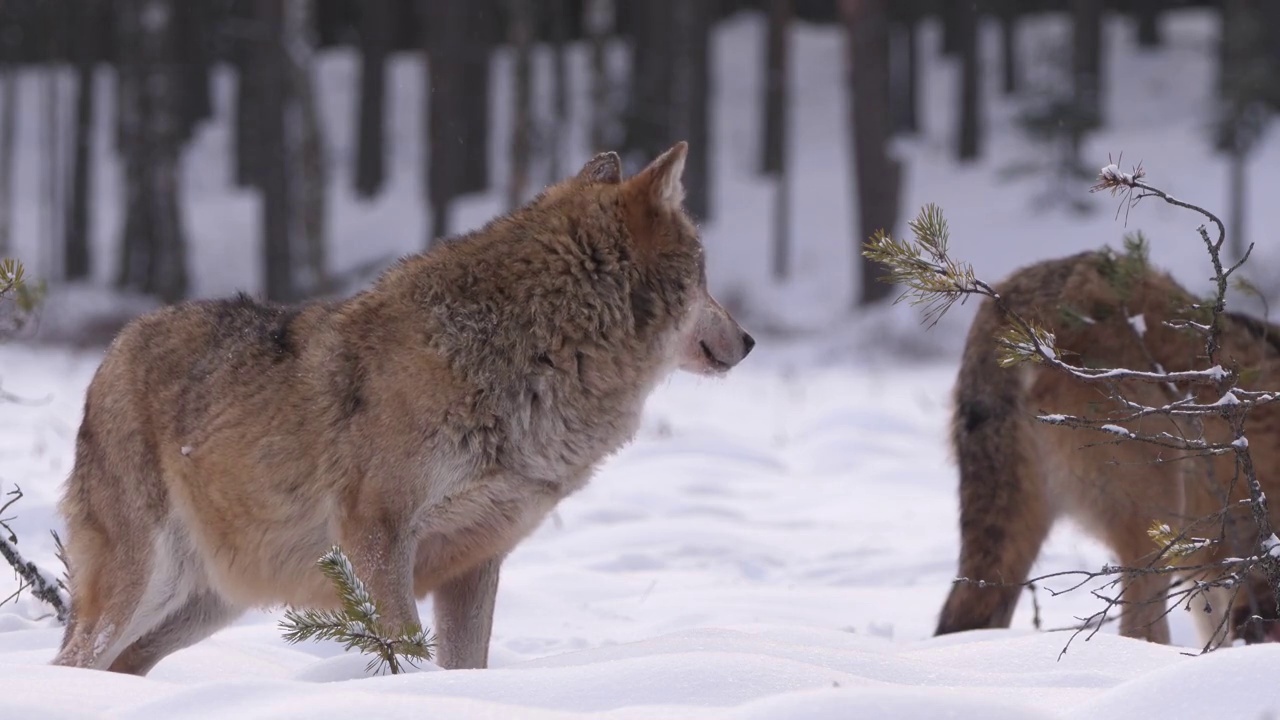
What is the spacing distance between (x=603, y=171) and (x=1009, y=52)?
118 feet

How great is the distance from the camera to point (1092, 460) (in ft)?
17.3

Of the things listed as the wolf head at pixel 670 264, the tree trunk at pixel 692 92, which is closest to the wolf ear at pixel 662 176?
the wolf head at pixel 670 264

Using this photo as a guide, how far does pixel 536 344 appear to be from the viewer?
14.5 ft

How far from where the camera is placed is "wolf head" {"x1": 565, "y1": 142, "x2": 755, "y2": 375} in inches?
183

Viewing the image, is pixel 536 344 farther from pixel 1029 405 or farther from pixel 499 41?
pixel 499 41

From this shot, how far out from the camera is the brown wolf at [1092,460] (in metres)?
5.16

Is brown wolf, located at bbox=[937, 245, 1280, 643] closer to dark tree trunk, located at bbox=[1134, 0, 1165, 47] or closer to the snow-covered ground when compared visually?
the snow-covered ground

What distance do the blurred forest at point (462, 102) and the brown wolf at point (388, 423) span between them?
53.1ft

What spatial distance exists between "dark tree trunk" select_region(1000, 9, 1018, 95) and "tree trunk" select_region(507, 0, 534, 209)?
16875mm

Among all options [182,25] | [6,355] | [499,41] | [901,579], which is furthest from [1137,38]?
[901,579]

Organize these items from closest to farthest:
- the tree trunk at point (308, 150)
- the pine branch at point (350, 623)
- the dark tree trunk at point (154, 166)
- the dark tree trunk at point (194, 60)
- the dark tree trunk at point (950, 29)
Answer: the pine branch at point (350, 623) < the tree trunk at point (308, 150) < the dark tree trunk at point (154, 166) < the dark tree trunk at point (194, 60) < the dark tree trunk at point (950, 29)

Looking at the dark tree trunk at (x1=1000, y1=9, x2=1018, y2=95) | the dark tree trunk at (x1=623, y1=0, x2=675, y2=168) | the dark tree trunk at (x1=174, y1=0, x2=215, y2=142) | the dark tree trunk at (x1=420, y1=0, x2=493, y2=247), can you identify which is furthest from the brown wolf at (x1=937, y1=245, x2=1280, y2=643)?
the dark tree trunk at (x1=174, y1=0, x2=215, y2=142)

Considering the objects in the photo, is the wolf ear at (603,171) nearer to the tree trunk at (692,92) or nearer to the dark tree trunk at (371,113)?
the tree trunk at (692,92)

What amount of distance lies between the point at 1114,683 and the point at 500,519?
1882mm
